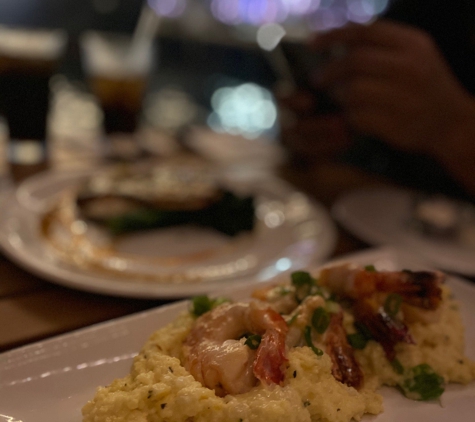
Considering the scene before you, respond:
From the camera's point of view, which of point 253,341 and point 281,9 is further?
point 281,9

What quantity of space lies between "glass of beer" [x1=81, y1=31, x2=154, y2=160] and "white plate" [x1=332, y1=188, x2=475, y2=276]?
56.0 inches

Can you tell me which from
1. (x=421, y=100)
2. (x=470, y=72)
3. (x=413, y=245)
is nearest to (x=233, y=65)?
(x=470, y=72)

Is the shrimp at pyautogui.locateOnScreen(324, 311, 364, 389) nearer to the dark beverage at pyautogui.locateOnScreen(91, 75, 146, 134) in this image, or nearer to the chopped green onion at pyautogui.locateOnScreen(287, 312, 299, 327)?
the chopped green onion at pyautogui.locateOnScreen(287, 312, 299, 327)

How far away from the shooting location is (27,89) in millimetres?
2768

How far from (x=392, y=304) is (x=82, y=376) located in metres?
0.80

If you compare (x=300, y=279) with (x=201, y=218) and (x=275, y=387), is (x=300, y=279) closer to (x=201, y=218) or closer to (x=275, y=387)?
(x=275, y=387)

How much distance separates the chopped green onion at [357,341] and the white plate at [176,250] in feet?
1.59

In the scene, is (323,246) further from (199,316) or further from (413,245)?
(199,316)

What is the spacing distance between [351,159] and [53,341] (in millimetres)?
3393

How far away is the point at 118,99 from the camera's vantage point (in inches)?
126

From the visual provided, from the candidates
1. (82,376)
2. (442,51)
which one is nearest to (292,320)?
(82,376)

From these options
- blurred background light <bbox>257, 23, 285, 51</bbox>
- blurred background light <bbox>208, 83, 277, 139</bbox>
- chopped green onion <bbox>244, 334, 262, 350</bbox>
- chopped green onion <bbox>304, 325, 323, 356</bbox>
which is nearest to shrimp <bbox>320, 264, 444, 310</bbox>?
chopped green onion <bbox>304, 325, 323, 356</bbox>

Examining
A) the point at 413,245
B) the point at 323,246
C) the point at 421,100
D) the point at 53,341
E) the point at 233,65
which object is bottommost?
the point at 233,65

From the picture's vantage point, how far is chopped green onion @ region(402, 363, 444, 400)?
116 cm
